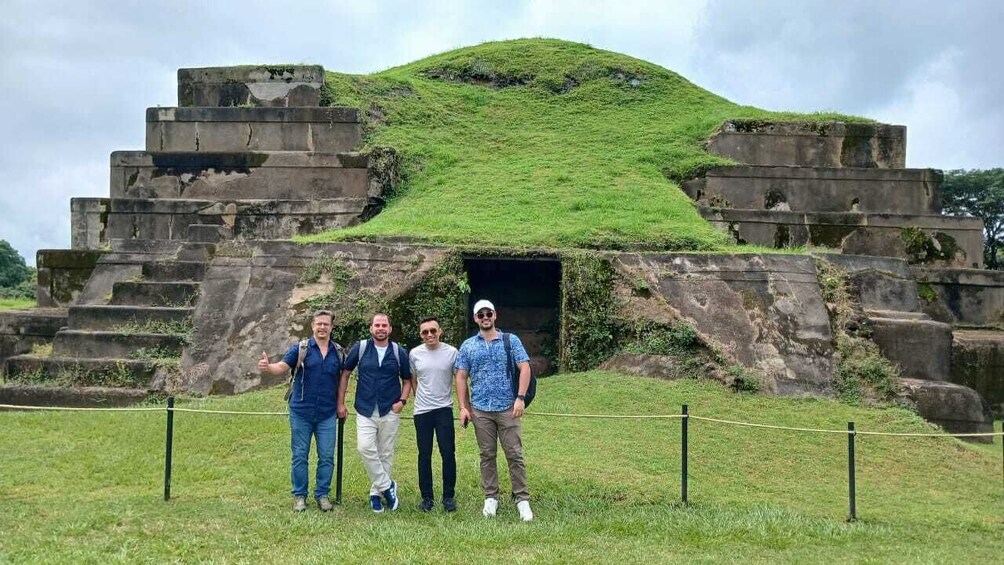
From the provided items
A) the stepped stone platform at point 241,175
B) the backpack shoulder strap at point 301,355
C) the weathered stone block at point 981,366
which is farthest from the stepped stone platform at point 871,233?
the backpack shoulder strap at point 301,355

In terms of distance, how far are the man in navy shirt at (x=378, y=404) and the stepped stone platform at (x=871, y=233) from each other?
8556 millimetres

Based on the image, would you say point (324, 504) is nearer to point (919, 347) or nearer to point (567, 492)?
point (567, 492)

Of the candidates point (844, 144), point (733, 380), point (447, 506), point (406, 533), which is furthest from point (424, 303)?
point (844, 144)

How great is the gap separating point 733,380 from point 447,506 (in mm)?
4434

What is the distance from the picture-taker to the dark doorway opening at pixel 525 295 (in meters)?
11.7

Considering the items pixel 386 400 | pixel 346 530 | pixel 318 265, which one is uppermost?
pixel 318 265

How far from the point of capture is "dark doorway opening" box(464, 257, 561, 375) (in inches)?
459

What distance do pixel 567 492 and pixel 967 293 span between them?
9.14 metres

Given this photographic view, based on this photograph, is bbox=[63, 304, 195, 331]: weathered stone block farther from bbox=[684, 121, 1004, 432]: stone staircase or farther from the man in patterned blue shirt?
bbox=[684, 121, 1004, 432]: stone staircase

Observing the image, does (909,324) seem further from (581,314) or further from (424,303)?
(424,303)

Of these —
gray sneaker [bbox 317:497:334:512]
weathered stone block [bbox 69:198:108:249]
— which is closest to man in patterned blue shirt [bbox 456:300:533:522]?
gray sneaker [bbox 317:497:334:512]

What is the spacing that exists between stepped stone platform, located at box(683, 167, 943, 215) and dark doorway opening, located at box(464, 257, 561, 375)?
3870mm

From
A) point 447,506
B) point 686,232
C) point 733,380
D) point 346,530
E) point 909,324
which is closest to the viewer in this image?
point 346,530

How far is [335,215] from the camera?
1369 centimetres
